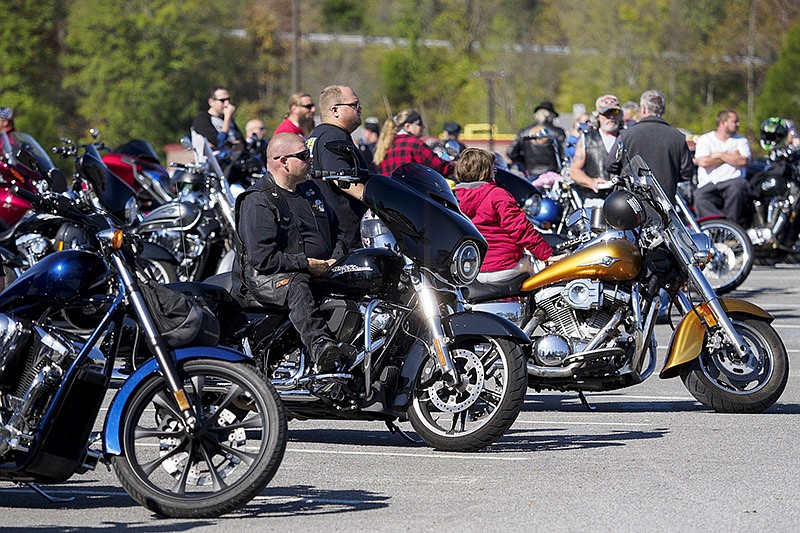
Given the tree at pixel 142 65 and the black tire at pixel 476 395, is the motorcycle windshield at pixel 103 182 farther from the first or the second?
the tree at pixel 142 65

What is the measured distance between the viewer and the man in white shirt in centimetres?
1744

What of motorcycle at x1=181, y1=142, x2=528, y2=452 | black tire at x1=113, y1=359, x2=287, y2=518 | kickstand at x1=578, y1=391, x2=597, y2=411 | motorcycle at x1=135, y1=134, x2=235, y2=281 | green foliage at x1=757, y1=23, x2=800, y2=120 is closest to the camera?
black tire at x1=113, y1=359, x2=287, y2=518

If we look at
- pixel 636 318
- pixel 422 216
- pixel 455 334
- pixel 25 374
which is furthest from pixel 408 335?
pixel 25 374

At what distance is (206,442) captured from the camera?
19.7 ft

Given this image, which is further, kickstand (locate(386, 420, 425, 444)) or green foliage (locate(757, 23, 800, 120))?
green foliage (locate(757, 23, 800, 120))

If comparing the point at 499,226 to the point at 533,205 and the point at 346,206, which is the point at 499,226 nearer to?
the point at 346,206

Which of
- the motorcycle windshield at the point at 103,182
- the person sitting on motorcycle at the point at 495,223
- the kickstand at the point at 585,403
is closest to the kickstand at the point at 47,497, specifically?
the person sitting on motorcycle at the point at 495,223

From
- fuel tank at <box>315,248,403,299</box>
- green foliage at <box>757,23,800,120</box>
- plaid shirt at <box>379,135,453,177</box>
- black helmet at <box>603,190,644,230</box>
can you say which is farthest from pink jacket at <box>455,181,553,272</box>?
green foliage at <box>757,23,800,120</box>

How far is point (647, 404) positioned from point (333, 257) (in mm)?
2522

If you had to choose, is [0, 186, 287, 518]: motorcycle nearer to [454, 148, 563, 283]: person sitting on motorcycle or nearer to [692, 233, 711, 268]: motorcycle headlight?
[454, 148, 563, 283]: person sitting on motorcycle

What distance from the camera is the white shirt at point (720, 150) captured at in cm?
1750

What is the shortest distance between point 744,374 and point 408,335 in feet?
7.72

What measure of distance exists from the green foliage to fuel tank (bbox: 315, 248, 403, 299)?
40.5m

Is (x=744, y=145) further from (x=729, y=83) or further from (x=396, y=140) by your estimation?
(x=729, y=83)
